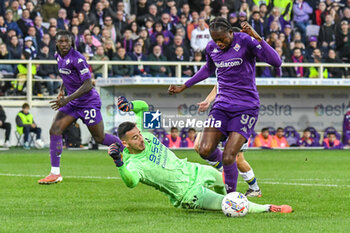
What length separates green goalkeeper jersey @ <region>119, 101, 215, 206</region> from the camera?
8.69m

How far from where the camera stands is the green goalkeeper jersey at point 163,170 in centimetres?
869

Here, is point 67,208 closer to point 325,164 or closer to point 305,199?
point 305,199

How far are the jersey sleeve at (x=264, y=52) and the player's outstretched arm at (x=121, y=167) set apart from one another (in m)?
2.14

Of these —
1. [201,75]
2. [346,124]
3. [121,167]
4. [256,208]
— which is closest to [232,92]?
[201,75]

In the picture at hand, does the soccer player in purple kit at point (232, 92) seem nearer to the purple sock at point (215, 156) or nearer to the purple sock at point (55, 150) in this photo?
the purple sock at point (215, 156)

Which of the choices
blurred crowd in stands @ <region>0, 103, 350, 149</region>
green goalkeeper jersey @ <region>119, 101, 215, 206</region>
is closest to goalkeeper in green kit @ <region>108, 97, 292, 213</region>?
green goalkeeper jersey @ <region>119, 101, 215, 206</region>

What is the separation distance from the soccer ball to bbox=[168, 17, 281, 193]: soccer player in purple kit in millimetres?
745

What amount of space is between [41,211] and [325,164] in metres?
10.8

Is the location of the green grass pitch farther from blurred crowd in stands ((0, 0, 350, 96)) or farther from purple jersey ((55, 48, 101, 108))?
blurred crowd in stands ((0, 0, 350, 96))

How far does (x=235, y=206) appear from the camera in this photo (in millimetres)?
8500

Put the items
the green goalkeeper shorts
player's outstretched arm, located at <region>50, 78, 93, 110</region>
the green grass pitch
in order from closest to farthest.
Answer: the green grass pitch < the green goalkeeper shorts < player's outstretched arm, located at <region>50, 78, 93, 110</region>

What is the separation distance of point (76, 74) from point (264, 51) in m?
4.57

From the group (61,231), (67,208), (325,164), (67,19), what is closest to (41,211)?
(67,208)

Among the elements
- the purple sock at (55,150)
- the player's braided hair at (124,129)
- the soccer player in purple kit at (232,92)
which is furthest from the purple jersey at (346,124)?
the player's braided hair at (124,129)
